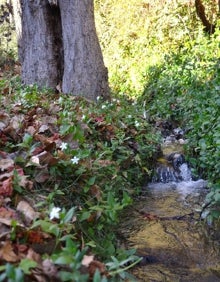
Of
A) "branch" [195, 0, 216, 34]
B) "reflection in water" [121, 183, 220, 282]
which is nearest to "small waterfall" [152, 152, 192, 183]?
"reflection in water" [121, 183, 220, 282]

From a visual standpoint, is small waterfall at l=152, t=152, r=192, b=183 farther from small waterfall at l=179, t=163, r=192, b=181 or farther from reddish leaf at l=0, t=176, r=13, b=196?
reddish leaf at l=0, t=176, r=13, b=196

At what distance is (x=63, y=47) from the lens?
695 centimetres

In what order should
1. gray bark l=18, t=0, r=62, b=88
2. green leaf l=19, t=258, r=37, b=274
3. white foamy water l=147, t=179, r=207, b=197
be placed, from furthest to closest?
gray bark l=18, t=0, r=62, b=88, white foamy water l=147, t=179, r=207, b=197, green leaf l=19, t=258, r=37, b=274

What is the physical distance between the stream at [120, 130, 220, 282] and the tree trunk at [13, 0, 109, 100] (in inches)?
77.7

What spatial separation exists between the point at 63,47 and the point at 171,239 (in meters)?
4.24

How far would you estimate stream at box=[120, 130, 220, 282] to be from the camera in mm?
3121

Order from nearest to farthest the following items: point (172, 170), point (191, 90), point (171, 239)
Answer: point (171, 239)
point (172, 170)
point (191, 90)

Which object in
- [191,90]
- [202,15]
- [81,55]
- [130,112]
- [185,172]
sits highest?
[202,15]

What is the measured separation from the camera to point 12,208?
2.25 metres

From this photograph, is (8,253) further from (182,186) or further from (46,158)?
(182,186)

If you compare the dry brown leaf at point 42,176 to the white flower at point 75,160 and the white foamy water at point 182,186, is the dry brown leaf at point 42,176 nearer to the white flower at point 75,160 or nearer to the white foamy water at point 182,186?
the white flower at point 75,160

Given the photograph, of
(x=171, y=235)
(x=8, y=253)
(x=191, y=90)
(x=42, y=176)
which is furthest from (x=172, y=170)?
(x=8, y=253)

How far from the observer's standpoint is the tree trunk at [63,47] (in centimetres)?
640

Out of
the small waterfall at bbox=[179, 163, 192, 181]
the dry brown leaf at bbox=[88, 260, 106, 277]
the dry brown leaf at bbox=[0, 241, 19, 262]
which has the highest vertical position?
the dry brown leaf at bbox=[0, 241, 19, 262]
